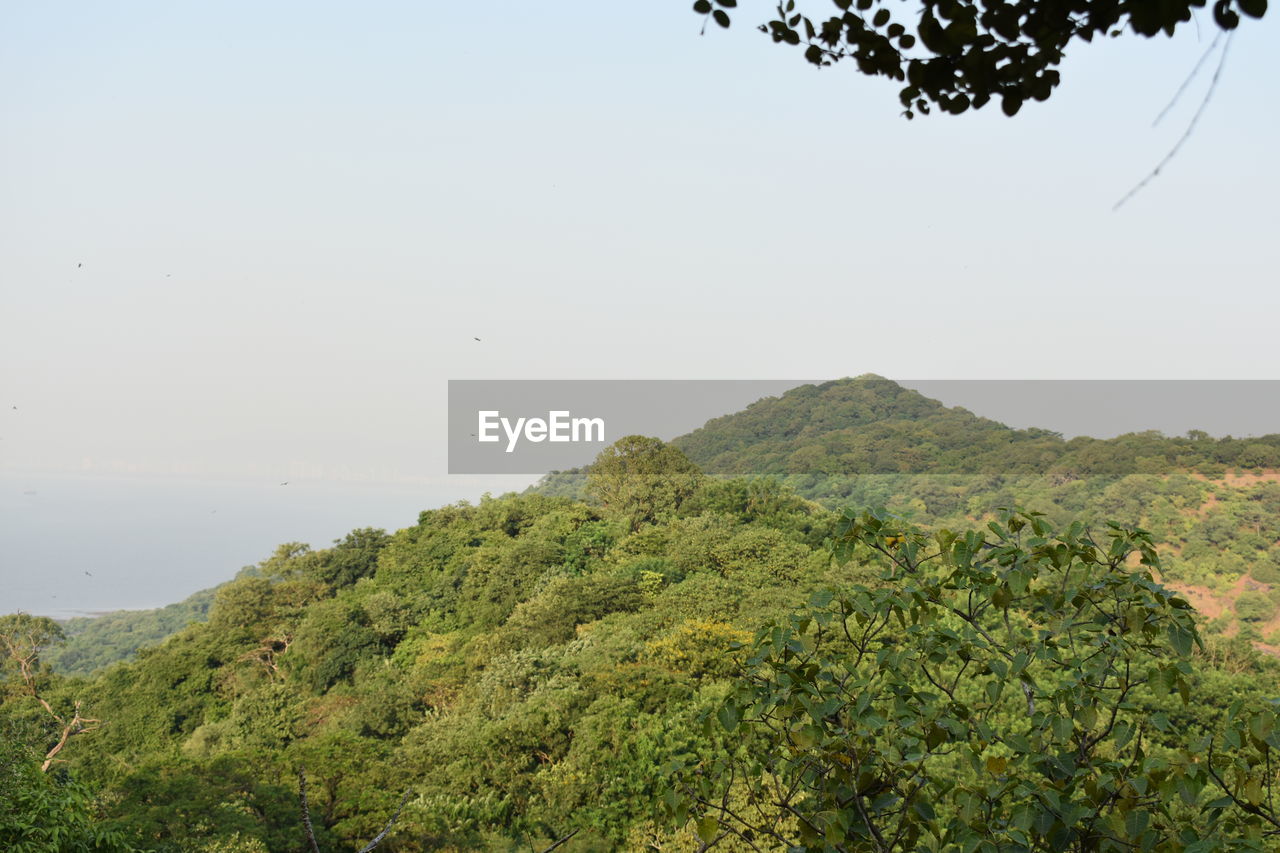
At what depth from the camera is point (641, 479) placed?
1210 inches

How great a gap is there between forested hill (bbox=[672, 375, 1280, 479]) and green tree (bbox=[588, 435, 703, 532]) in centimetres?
1675

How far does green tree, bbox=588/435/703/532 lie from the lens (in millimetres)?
29781

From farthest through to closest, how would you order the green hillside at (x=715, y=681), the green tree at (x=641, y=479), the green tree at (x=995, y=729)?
the green tree at (x=641, y=479) < the green hillside at (x=715, y=681) < the green tree at (x=995, y=729)

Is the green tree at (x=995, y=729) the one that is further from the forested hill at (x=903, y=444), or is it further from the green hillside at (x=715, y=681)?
the forested hill at (x=903, y=444)

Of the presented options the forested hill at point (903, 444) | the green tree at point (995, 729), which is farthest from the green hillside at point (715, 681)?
the forested hill at point (903, 444)

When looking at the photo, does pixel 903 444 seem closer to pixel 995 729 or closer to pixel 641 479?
pixel 641 479

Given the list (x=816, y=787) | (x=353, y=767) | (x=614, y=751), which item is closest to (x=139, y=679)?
(x=353, y=767)

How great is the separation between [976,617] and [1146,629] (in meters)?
0.52

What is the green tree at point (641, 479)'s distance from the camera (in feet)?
97.7

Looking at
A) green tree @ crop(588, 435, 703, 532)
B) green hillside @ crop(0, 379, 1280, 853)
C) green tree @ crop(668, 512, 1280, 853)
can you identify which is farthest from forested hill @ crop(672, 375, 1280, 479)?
green tree @ crop(668, 512, 1280, 853)

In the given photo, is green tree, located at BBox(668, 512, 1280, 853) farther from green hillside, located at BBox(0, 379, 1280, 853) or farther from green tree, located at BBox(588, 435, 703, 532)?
green tree, located at BBox(588, 435, 703, 532)

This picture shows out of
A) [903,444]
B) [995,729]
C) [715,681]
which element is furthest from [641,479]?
[995,729]

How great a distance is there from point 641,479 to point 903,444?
2476 centimetres

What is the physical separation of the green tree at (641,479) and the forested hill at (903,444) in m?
16.8
